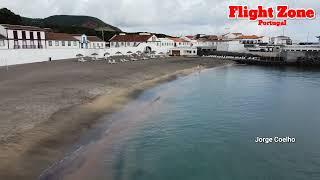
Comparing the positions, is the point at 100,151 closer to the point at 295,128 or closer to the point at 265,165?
the point at 265,165

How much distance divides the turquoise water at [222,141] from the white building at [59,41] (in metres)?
46.1

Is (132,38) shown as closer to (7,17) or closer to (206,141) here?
(7,17)

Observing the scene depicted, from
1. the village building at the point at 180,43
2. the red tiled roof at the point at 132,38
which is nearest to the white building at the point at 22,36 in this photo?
the red tiled roof at the point at 132,38

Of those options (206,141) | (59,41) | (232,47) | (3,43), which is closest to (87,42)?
(59,41)

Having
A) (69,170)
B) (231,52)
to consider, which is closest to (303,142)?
(69,170)

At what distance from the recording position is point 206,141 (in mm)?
19938

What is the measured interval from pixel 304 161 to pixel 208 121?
29.3ft

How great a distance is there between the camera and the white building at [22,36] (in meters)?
60.7

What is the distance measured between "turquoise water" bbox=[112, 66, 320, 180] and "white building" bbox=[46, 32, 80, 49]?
46.1 meters

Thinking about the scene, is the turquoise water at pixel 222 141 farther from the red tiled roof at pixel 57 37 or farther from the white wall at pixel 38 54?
the red tiled roof at pixel 57 37

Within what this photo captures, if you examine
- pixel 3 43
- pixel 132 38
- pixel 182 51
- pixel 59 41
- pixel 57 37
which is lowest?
pixel 182 51

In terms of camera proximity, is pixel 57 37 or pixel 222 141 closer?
pixel 222 141

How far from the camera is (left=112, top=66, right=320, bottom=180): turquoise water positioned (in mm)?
15414

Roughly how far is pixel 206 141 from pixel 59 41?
64171 mm
